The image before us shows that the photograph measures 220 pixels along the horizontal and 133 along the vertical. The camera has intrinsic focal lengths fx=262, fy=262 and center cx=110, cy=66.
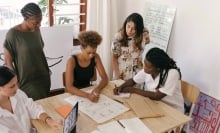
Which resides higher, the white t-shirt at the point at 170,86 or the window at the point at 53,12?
the window at the point at 53,12

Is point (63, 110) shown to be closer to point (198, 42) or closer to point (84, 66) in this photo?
point (84, 66)

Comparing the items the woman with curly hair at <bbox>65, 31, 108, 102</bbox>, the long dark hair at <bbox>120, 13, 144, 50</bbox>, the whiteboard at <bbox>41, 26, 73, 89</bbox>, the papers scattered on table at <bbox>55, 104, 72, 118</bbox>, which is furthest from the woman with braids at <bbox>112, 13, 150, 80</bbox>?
the papers scattered on table at <bbox>55, 104, 72, 118</bbox>

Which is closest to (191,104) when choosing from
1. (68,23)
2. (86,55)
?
(86,55)

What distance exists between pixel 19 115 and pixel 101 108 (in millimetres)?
549

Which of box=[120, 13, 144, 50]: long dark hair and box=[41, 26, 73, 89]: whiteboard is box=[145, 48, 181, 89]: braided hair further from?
box=[41, 26, 73, 89]: whiteboard

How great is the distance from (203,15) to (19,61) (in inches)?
68.5

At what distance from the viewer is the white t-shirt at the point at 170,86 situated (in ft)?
6.56

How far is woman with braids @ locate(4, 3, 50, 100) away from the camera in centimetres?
210

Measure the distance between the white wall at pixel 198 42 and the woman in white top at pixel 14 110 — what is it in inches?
61.3

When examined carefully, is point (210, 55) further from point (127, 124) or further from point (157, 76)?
point (127, 124)

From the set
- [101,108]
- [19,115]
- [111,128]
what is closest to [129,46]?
[101,108]

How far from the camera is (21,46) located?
217 centimetres

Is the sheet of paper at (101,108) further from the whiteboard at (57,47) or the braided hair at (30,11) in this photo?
the whiteboard at (57,47)

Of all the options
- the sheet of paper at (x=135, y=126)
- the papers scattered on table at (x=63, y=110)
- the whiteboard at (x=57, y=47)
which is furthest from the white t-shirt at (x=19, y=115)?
the whiteboard at (x=57, y=47)
